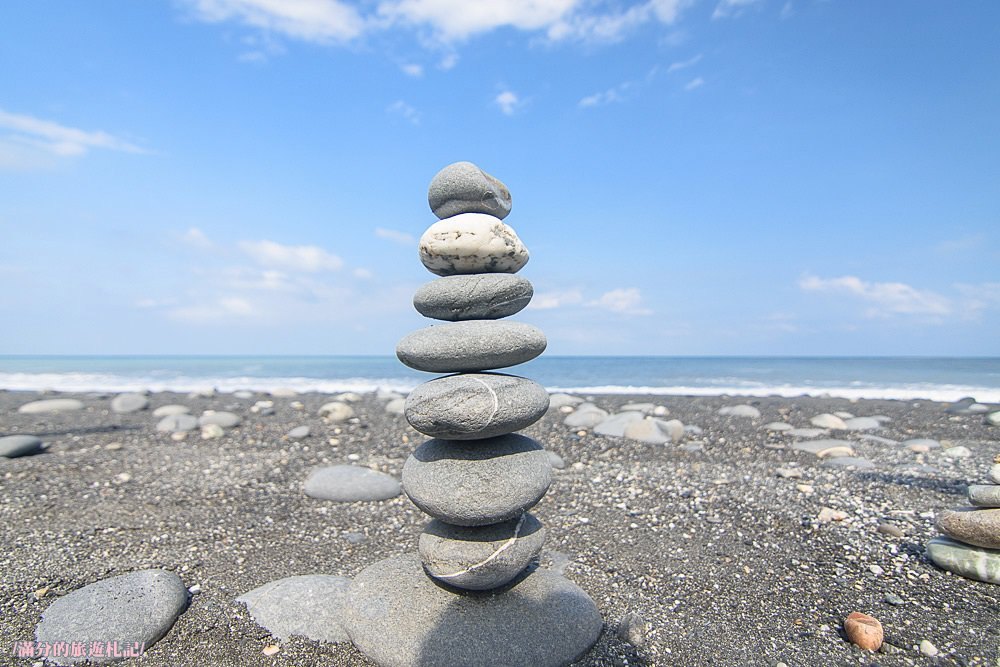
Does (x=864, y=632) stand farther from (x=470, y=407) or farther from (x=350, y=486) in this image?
(x=350, y=486)

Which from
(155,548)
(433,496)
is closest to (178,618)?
(155,548)

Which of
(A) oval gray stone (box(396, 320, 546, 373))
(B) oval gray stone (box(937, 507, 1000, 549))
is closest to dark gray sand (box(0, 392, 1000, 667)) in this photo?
(B) oval gray stone (box(937, 507, 1000, 549))

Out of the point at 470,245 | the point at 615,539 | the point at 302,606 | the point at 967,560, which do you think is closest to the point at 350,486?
the point at 302,606

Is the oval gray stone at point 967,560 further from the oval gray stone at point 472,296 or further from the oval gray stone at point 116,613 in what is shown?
the oval gray stone at point 116,613

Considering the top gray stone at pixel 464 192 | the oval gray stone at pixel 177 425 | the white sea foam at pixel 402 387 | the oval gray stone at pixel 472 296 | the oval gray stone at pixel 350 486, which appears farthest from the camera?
the white sea foam at pixel 402 387

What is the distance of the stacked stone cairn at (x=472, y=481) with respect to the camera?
3.92 metres

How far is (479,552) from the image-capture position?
414cm

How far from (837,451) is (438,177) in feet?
29.6

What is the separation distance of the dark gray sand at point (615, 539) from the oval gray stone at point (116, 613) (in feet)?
0.45

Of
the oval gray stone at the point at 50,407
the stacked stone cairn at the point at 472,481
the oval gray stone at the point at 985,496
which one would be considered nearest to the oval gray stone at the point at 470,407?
the stacked stone cairn at the point at 472,481

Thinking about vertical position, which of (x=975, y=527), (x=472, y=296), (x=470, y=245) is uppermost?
(x=470, y=245)

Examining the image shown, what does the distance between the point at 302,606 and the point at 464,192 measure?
356 cm

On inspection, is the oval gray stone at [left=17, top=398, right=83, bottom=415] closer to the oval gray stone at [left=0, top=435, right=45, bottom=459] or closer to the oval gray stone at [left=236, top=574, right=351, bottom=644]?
the oval gray stone at [left=0, top=435, right=45, bottom=459]

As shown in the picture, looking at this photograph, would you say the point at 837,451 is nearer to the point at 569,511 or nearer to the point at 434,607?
the point at 569,511
